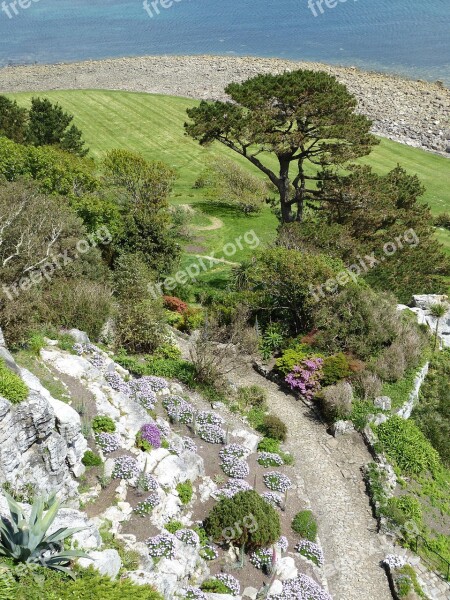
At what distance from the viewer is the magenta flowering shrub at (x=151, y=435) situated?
62.7 ft

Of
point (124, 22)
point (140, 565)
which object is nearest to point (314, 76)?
point (140, 565)

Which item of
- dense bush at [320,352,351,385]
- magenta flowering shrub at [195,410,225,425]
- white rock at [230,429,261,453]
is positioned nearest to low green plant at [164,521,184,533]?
white rock at [230,429,261,453]

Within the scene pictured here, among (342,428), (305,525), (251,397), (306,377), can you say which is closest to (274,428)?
(251,397)

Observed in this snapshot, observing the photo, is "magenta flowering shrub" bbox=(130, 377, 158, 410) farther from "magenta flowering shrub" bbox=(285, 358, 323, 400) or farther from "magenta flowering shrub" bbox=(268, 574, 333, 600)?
"magenta flowering shrub" bbox=(268, 574, 333, 600)

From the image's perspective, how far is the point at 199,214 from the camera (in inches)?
1880

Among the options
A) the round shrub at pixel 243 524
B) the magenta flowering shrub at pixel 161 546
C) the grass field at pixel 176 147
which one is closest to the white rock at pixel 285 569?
the round shrub at pixel 243 524

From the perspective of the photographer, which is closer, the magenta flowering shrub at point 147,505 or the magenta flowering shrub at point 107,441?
the magenta flowering shrub at point 147,505

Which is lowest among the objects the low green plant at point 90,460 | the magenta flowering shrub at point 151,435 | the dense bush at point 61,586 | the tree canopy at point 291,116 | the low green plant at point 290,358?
the low green plant at point 290,358

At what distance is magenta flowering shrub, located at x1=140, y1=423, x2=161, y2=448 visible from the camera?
1912 cm

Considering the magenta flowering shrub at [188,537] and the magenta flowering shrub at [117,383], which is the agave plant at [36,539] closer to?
the magenta flowering shrub at [188,537]

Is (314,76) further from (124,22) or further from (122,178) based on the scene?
(124,22)

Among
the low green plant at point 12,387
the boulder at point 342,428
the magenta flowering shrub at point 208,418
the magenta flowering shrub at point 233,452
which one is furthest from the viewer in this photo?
the boulder at point 342,428

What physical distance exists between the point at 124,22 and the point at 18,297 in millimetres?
142909

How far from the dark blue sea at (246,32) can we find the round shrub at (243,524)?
88.5m
